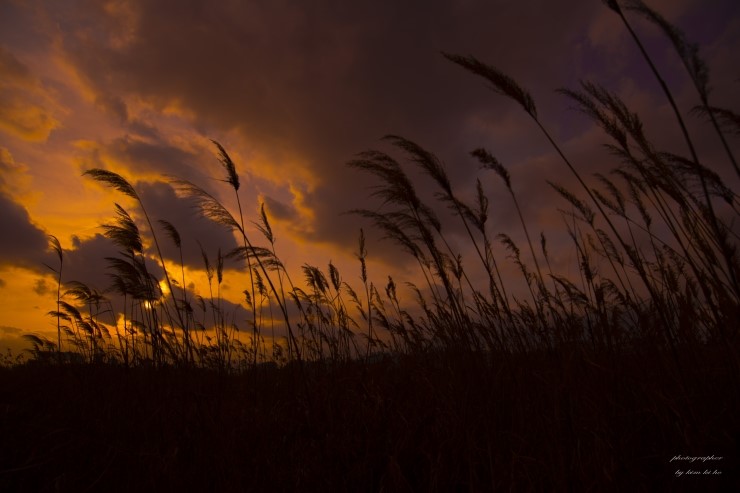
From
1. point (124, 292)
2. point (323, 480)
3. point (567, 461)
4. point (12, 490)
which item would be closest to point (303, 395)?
point (323, 480)

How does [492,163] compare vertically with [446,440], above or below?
above

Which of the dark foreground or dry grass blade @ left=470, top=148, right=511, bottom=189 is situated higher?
dry grass blade @ left=470, top=148, right=511, bottom=189

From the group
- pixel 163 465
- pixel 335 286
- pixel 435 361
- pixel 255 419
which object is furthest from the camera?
pixel 335 286

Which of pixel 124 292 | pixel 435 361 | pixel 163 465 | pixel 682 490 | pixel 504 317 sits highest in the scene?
pixel 124 292

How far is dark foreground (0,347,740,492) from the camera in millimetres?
1971

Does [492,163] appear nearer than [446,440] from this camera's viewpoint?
No

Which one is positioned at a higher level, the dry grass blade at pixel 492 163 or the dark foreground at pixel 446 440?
the dry grass blade at pixel 492 163

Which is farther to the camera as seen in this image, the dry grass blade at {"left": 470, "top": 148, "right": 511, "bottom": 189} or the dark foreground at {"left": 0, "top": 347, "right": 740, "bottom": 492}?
the dry grass blade at {"left": 470, "top": 148, "right": 511, "bottom": 189}

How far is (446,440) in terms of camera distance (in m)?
2.27

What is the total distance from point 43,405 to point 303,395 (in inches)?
112

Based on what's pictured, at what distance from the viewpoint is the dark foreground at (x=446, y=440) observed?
1971 mm

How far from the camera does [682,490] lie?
5.73 ft

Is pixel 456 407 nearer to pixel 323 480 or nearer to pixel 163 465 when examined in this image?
pixel 323 480

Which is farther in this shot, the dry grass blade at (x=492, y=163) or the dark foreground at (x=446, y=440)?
the dry grass blade at (x=492, y=163)
